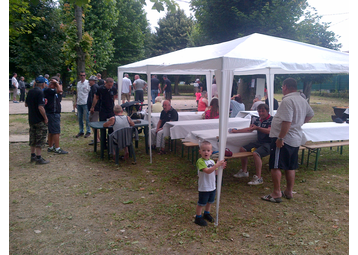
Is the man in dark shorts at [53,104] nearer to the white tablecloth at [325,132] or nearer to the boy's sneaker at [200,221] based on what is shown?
the boy's sneaker at [200,221]

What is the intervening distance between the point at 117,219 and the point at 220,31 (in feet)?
41.9

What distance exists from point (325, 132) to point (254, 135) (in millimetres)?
1849

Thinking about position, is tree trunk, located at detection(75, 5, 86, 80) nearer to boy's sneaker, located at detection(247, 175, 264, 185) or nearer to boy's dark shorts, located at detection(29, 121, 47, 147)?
boy's dark shorts, located at detection(29, 121, 47, 147)

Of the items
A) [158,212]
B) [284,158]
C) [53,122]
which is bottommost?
[158,212]

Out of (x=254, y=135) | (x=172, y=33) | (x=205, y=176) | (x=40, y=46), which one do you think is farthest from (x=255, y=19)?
(x=172, y=33)

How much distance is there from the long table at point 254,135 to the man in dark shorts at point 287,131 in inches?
45.5

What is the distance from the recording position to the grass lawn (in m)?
3.13

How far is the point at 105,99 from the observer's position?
701 cm

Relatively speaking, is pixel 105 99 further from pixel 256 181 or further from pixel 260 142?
pixel 256 181

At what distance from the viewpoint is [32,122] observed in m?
5.71

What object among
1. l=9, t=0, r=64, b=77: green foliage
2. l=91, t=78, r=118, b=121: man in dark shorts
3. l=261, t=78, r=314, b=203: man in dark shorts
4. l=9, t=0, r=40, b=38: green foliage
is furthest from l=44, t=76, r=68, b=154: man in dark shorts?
l=9, t=0, r=64, b=77: green foliage

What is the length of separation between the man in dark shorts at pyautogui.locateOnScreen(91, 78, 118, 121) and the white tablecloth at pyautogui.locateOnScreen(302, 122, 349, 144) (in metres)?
4.60

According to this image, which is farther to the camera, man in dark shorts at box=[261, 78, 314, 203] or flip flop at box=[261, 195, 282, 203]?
flip flop at box=[261, 195, 282, 203]

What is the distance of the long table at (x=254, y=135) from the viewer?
5266 mm
